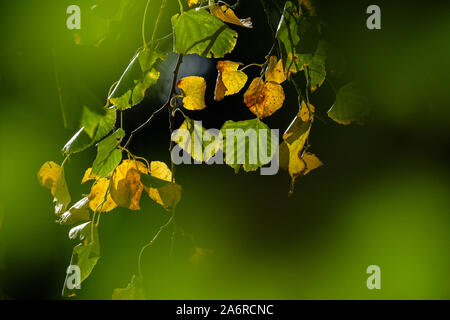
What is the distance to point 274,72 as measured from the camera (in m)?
0.47

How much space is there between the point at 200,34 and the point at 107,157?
165 millimetres

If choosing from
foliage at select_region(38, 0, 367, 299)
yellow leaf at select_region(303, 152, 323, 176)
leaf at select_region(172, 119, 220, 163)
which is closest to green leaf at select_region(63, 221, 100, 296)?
foliage at select_region(38, 0, 367, 299)

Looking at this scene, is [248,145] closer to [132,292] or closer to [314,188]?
[132,292]

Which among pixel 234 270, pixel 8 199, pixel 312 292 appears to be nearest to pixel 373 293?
pixel 312 292

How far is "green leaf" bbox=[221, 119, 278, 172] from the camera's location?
15.7 inches

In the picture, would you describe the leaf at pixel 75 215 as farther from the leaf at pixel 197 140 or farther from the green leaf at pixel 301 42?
the green leaf at pixel 301 42

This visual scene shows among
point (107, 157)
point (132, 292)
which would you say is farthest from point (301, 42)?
point (132, 292)

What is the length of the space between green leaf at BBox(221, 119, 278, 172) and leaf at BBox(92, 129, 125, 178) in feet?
0.40

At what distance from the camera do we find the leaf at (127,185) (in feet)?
1.50

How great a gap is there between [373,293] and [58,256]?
0.60 m

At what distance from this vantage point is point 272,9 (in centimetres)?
50

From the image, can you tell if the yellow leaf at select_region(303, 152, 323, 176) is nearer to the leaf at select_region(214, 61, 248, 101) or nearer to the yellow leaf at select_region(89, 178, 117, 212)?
the leaf at select_region(214, 61, 248, 101)

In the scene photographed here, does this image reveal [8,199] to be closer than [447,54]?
No

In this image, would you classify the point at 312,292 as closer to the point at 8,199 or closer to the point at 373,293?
the point at 373,293
